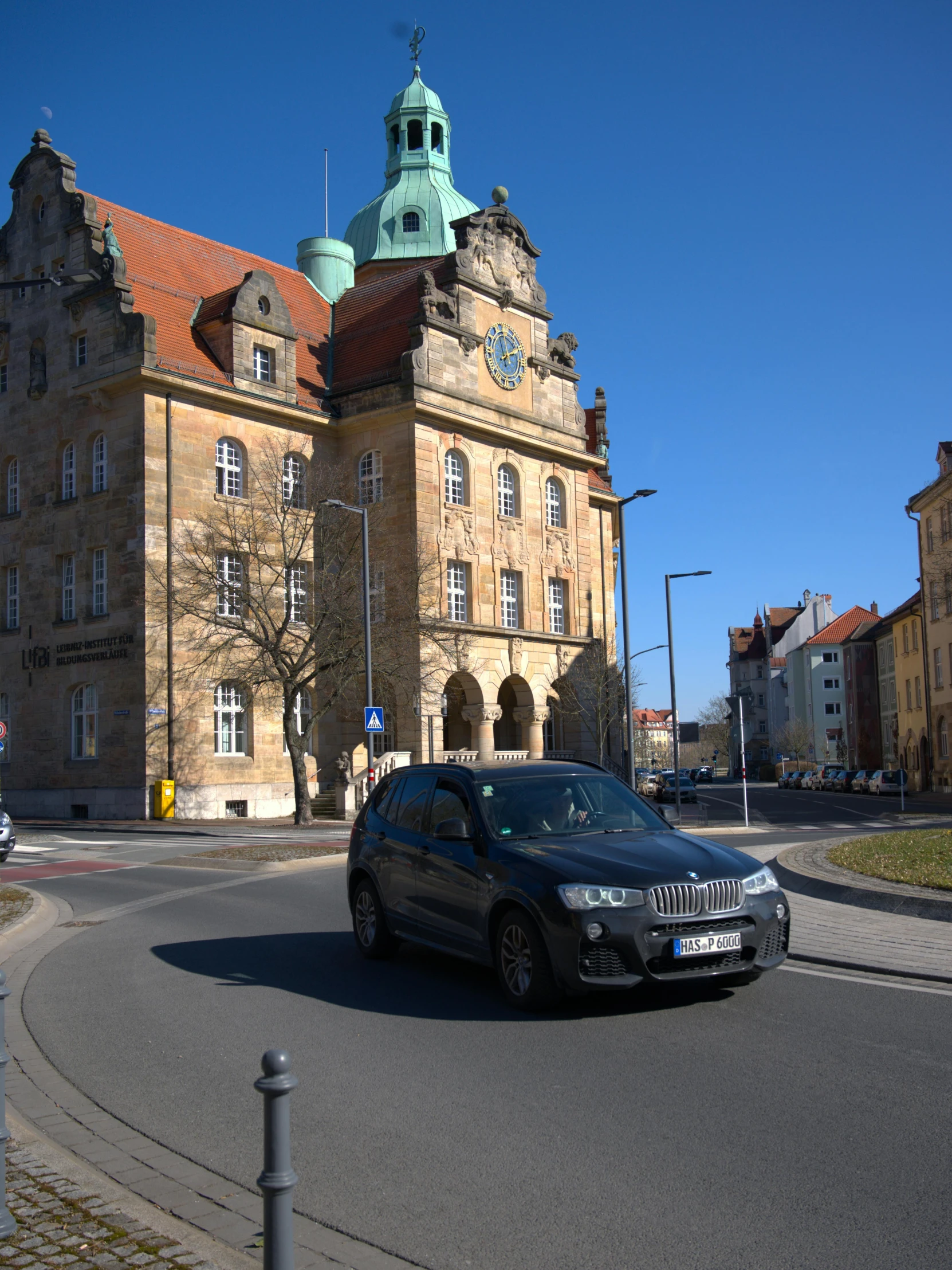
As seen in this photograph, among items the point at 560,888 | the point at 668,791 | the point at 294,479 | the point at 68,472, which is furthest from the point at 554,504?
the point at 560,888

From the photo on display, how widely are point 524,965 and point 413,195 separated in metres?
54.5

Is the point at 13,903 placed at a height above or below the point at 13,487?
below

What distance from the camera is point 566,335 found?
170 feet

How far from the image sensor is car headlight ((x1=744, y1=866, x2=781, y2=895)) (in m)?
8.19

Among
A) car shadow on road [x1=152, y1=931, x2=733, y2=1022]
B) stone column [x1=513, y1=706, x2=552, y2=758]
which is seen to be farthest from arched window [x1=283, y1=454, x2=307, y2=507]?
car shadow on road [x1=152, y1=931, x2=733, y2=1022]

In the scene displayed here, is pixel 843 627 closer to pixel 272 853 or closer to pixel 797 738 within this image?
pixel 797 738

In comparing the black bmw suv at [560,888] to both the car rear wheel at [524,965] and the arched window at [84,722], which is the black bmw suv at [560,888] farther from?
the arched window at [84,722]

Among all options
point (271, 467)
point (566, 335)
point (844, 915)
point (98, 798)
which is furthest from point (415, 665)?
point (844, 915)

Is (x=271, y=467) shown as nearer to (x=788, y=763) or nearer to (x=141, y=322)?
(x=141, y=322)

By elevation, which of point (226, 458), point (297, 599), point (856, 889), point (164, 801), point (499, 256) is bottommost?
point (856, 889)

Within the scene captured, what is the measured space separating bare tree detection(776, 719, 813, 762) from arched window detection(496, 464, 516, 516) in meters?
60.3

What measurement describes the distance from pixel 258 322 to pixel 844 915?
36084 millimetres

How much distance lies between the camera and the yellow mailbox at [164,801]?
122 ft

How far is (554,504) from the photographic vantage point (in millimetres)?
51031
